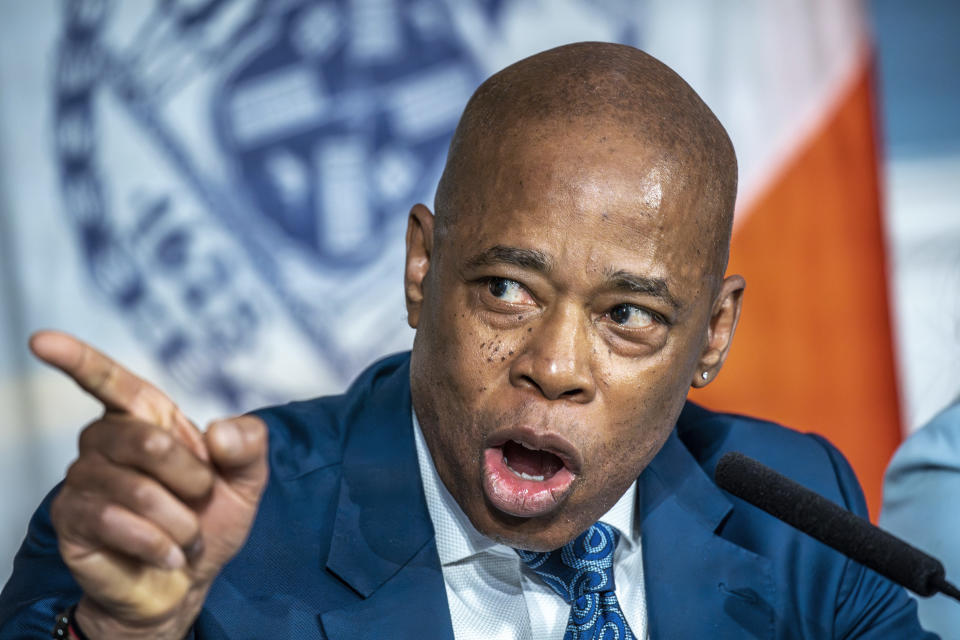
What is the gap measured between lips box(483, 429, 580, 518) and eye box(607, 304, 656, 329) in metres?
0.19

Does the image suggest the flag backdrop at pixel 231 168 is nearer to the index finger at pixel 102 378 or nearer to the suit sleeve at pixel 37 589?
the suit sleeve at pixel 37 589

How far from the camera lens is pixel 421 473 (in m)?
1.78

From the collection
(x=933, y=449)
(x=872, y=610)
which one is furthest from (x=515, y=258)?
(x=933, y=449)

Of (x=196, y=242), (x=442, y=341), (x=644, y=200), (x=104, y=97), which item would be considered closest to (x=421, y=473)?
(x=442, y=341)

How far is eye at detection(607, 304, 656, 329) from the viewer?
1.56 meters

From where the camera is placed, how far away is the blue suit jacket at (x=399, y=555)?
1.58 m

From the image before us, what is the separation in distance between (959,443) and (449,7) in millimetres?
1699

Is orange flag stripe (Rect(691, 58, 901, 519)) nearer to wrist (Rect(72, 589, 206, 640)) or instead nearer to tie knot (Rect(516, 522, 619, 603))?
tie knot (Rect(516, 522, 619, 603))

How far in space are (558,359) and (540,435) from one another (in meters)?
0.10

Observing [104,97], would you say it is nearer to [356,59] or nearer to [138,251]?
[138,251]

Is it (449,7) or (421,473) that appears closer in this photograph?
(421,473)

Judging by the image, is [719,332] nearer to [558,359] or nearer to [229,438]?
[558,359]

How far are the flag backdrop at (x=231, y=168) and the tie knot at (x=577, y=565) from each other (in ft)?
4.34

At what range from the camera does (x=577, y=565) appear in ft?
5.59
